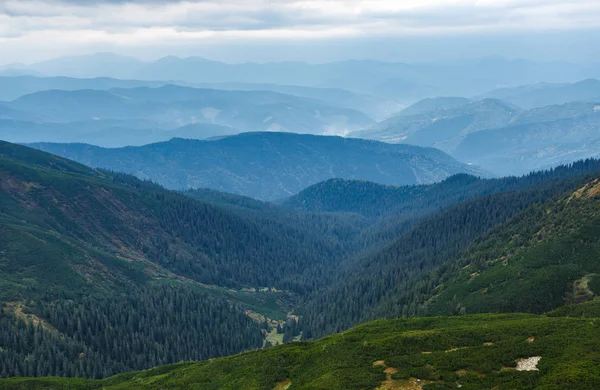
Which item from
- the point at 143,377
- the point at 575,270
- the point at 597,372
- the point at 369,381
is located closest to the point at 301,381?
Result: the point at 369,381

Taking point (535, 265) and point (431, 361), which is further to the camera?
point (535, 265)

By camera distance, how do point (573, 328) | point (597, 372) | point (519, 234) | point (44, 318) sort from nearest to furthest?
point (597, 372), point (573, 328), point (44, 318), point (519, 234)

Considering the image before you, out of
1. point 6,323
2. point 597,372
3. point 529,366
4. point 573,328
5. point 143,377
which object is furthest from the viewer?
point 6,323

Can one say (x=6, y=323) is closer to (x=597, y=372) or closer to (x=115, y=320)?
(x=115, y=320)

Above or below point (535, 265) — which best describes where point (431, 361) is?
below

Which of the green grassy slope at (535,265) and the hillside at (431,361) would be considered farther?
the green grassy slope at (535,265)

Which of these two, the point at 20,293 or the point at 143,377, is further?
the point at 20,293

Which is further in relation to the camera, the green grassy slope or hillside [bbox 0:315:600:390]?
the green grassy slope

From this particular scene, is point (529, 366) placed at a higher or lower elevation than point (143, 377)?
higher
